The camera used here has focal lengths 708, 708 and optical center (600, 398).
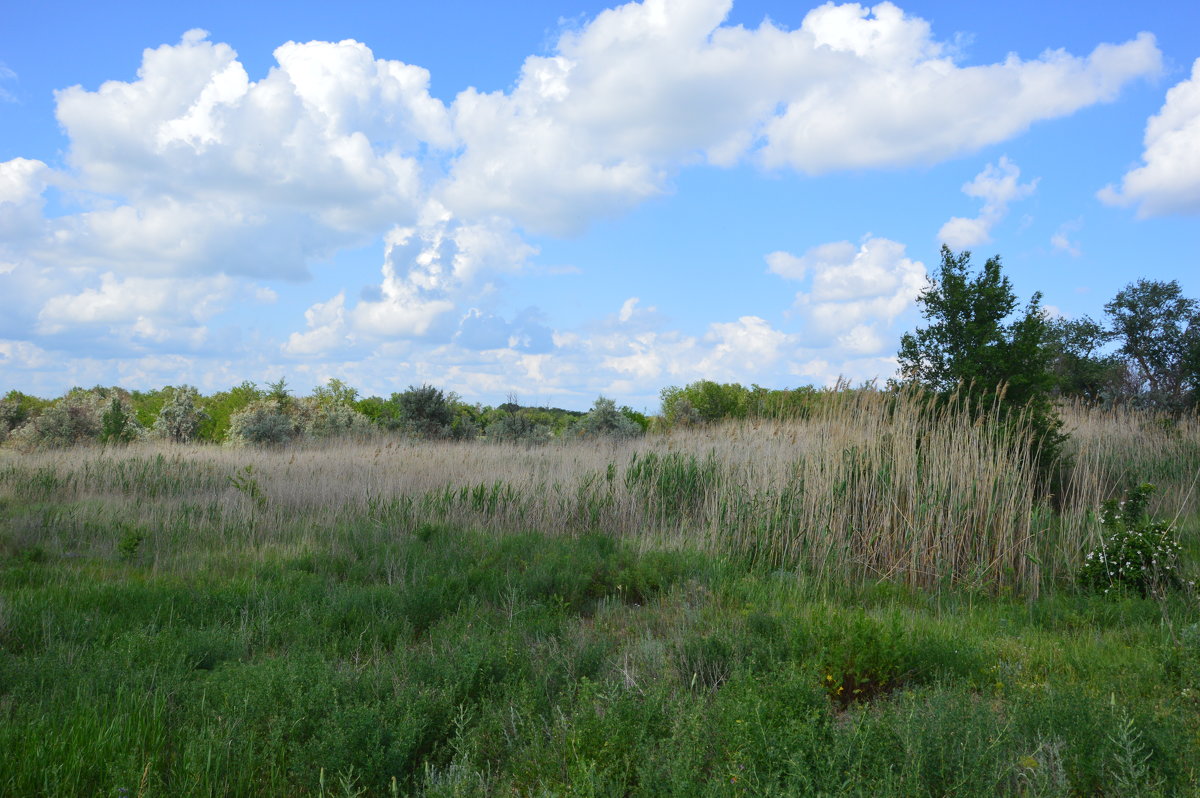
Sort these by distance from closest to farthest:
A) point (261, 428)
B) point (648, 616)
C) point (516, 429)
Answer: point (648, 616), point (261, 428), point (516, 429)

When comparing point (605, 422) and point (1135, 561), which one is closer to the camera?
point (1135, 561)

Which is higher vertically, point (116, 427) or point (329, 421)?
point (329, 421)

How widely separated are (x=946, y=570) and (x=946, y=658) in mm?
2503

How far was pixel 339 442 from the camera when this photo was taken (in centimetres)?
1736

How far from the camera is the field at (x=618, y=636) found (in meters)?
2.78

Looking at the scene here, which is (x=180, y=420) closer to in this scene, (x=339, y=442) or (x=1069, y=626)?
(x=339, y=442)

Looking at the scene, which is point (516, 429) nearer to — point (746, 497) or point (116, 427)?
point (116, 427)

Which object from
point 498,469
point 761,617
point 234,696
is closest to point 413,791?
point 234,696

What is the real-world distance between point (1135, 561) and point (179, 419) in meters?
24.1

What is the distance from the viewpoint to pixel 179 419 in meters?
22.2

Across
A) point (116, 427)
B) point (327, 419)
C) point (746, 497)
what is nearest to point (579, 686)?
point (746, 497)

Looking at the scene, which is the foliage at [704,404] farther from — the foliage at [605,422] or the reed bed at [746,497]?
the reed bed at [746,497]

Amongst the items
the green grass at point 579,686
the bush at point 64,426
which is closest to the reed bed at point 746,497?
the green grass at point 579,686

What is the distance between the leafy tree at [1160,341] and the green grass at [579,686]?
59.2 feet
